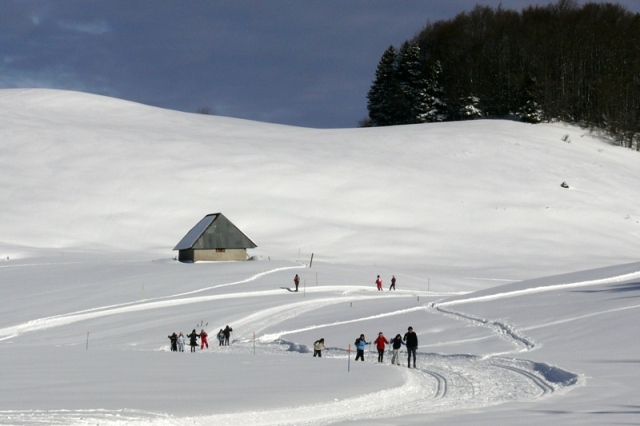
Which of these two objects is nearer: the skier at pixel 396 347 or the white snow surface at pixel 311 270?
the white snow surface at pixel 311 270

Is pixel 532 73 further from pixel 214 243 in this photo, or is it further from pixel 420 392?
pixel 420 392

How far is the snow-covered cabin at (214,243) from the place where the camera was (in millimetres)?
51125

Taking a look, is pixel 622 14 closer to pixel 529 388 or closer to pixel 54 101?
pixel 54 101

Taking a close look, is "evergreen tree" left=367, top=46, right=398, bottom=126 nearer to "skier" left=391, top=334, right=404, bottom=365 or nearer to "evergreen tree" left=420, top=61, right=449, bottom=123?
"evergreen tree" left=420, top=61, right=449, bottom=123

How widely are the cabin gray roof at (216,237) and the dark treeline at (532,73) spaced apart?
52.0m

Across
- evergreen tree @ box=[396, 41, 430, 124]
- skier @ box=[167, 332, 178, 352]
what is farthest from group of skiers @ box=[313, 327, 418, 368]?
evergreen tree @ box=[396, 41, 430, 124]

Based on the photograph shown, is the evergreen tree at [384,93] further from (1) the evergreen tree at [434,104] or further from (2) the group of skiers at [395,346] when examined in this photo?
(2) the group of skiers at [395,346]

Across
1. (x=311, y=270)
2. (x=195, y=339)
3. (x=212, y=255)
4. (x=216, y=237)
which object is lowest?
(x=195, y=339)

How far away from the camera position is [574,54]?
99750mm

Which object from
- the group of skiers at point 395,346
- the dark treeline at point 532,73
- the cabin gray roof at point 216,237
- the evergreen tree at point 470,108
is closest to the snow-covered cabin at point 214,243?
the cabin gray roof at point 216,237

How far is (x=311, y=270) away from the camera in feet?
153

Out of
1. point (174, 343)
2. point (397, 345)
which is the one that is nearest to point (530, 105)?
point (174, 343)

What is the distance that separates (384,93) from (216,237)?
64.7 meters

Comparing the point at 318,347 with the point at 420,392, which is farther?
the point at 318,347
